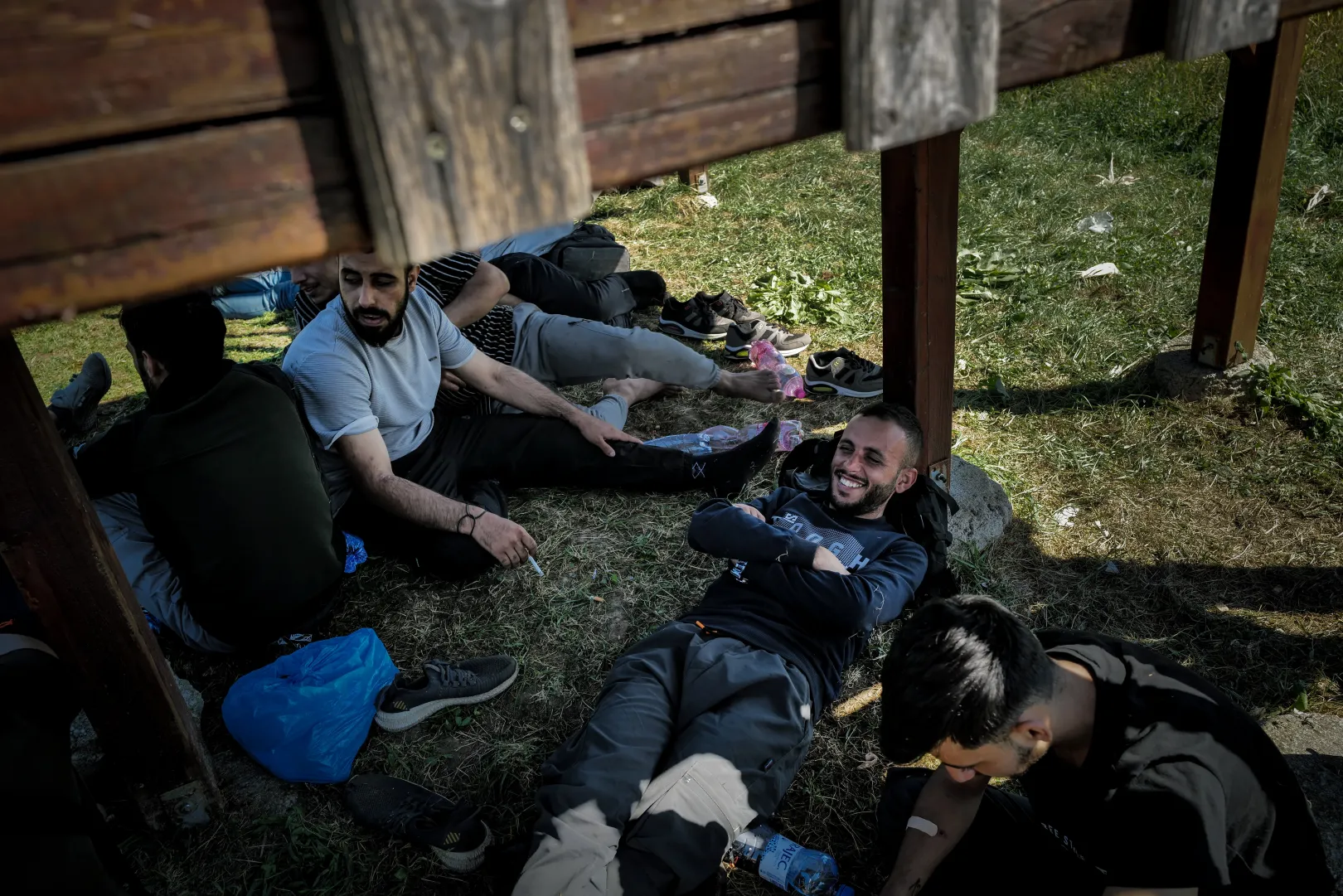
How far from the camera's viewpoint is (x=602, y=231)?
704cm

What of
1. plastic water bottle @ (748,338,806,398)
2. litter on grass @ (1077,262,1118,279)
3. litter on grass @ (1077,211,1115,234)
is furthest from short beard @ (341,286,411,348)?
litter on grass @ (1077,211,1115,234)

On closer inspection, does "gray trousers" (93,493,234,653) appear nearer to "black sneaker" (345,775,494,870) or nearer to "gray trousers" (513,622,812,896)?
"black sneaker" (345,775,494,870)

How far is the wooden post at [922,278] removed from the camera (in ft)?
10.3

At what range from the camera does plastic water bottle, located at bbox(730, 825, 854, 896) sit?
8.72 ft

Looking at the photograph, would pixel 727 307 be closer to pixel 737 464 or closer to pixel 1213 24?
pixel 737 464

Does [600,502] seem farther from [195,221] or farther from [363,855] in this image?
[195,221]

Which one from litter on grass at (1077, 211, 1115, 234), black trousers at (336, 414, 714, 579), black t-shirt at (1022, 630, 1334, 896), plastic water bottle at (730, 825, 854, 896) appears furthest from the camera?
litter on grass at (1077, 211, 1115, 234)

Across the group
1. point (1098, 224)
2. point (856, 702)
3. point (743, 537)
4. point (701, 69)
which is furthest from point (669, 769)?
point (1098, 224)

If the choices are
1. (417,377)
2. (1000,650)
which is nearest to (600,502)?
(417,377)

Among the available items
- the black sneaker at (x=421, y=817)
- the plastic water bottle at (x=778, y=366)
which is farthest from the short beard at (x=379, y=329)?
the plastic water bottle at (x=778, y=366)

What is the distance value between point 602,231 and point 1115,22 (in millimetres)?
5621

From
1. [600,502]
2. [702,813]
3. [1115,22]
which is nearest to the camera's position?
Answer: [1115,22]

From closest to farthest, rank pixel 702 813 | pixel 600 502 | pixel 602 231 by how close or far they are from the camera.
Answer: pixel 702 813
pixel 600 502
pixel 602 231

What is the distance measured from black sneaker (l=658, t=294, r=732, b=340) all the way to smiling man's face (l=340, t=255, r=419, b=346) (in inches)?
106
